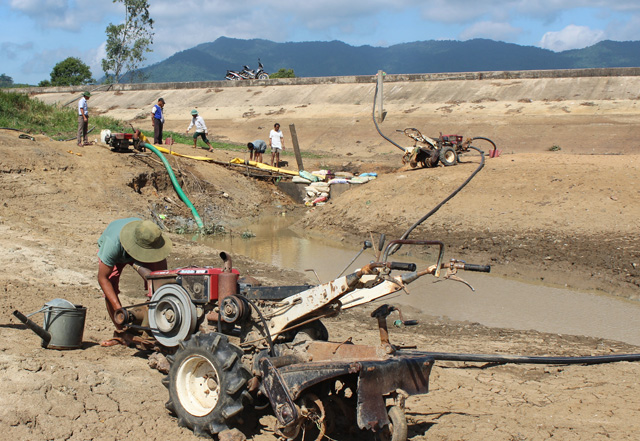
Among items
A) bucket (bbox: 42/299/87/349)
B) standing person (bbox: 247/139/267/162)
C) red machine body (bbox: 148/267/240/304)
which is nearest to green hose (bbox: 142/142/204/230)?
standing person (bbox: 247/139/267/162)

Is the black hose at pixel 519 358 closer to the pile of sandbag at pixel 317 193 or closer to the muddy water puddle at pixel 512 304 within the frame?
the muddy water puddle at pixel 512 304

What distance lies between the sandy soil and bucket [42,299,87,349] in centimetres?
16

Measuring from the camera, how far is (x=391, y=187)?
16.3 metres

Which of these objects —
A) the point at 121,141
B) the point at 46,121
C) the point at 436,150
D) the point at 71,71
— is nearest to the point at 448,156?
the point at 436,150

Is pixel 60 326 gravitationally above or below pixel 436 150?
below

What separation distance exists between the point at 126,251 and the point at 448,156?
12326 mm

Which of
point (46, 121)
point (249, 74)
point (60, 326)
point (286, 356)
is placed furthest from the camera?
point (249, 74)

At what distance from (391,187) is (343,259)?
3.93 metres

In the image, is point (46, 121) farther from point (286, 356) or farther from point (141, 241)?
point (286, 356)

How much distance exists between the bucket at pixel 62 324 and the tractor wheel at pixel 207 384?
→ 1387 millimetres

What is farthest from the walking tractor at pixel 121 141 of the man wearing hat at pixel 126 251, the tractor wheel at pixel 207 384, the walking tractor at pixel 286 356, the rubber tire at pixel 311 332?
the rubber tire at pixel 311 332

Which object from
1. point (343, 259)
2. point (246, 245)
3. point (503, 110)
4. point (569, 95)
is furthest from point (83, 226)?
point (569, 95)

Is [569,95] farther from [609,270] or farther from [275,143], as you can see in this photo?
[609,270]

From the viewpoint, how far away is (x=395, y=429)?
419 centimetres
